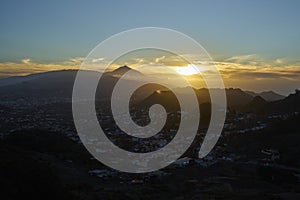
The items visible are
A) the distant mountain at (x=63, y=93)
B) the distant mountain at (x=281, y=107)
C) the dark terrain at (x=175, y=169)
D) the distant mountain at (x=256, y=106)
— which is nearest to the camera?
the dark terrain at (x=175, y=169)

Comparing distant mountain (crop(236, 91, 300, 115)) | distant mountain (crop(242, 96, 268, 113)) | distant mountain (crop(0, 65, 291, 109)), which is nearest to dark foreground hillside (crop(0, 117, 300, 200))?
distant mountain (crop(236, 91, 300, 115))

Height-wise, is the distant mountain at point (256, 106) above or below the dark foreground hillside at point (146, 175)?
above

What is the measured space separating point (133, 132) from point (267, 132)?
21391 mm

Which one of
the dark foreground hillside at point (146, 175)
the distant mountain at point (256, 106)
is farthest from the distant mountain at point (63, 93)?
the dark foreground hillside at point (146, 175)

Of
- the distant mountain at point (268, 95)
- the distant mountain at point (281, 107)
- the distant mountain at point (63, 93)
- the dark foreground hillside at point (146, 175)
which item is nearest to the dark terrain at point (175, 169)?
the dark foreground hillside at point (146, 175)

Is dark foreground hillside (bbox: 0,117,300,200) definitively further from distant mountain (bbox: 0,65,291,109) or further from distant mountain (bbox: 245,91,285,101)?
distant mountain (bbox: 245,91,285,101)

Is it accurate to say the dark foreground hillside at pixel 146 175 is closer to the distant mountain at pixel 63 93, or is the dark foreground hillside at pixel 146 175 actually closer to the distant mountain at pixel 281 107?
the distant mountain at pixel 281 107

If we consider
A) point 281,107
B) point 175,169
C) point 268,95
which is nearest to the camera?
point 175,169

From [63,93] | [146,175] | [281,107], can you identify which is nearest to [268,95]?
[281,107]

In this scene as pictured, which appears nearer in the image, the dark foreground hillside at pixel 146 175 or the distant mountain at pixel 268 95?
the dark foreground hillside at pixel 146 175

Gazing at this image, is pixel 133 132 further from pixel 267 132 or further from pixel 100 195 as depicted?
pixel 100 195

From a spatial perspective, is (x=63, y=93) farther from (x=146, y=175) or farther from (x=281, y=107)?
(x=146, y=175)

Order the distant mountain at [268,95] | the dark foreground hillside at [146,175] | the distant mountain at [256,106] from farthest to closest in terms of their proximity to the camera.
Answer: the distant mountain at [268,95]
the distant mountain at [256,106]
the dark foreground hillside at [146,175]

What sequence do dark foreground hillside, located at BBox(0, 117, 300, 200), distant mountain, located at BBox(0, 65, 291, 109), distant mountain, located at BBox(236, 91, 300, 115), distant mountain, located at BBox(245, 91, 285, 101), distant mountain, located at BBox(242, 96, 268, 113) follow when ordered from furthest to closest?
distant mountain, located at BBox(245, 91, 285, 101) → distant mountain, located at BBox(0, 65, 291, 109) → distant mountain, located at BBox(242, 96, 268, 113) → distant mountain, located at BBox(236, 91, 300, 115) → dark foreground hillside, located at BBox(0, 117, 300, 200)
